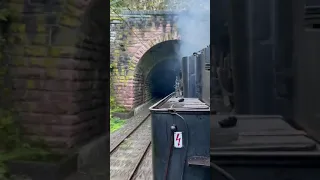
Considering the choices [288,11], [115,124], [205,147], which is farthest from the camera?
[115,124]

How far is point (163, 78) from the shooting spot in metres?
29.2

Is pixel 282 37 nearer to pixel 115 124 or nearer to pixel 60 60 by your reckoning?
pixel 60 60

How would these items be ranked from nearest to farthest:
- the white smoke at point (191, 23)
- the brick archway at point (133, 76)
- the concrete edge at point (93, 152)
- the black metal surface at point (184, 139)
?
the concrete edge at point (93, 152) → the black metal surface at point (184, 139) → the white smoke at point (191, 23) → the brick archway at point (133, 76)

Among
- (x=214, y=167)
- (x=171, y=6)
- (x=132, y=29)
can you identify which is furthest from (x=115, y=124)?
(x=214, y=167)

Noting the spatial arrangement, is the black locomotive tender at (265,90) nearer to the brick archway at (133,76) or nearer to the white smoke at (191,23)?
the white smoke at (191,23)

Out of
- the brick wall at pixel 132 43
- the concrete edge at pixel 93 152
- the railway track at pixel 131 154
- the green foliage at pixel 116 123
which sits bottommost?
the railway track at pixel 131 154

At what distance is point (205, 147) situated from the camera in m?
4.19

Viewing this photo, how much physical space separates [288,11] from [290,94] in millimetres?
205

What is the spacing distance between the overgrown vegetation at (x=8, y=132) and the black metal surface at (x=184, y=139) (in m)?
2.22

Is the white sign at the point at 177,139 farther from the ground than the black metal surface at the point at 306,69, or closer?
closer

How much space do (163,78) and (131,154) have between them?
19.7 meters

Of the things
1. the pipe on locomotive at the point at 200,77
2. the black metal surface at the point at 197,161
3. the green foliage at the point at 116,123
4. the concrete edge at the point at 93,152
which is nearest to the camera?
the concrete edge at the point at 93,152

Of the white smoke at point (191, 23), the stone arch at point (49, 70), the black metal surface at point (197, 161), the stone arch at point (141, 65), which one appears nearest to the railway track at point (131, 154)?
the black metal surface at point (197, 161)

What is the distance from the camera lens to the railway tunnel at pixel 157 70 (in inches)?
744
